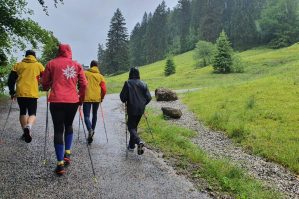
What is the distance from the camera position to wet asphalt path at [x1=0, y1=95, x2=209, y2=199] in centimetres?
733

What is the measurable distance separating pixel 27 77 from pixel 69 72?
272 cm

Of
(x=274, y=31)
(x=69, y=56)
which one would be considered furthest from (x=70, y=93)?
(x=274, y=31)

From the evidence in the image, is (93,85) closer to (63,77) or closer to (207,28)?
(63,77)

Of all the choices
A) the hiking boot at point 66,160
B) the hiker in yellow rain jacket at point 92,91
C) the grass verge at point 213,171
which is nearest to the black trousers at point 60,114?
the hiking boot at point 66,160

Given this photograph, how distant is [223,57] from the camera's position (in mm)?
55938

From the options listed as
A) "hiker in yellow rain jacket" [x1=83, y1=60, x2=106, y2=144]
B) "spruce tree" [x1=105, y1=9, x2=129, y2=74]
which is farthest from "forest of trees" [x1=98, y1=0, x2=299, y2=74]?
"hiker in yellow rain jacket" [x1=83, y1=60, x2=106, y2=144]

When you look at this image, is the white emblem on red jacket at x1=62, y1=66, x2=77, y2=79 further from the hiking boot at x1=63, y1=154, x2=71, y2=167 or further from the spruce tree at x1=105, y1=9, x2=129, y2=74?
the spruce tree at x1=105, y1=9, x2=129, y2=74

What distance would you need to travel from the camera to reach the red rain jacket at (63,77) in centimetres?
807

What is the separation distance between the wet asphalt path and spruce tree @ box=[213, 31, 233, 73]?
1798 inches

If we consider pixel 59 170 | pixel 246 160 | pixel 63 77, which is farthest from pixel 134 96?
pixel 246 160

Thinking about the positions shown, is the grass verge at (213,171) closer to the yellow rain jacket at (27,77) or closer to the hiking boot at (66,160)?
the hiking boot at (66,160)

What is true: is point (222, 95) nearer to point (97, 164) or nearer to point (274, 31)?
point (97, 164)

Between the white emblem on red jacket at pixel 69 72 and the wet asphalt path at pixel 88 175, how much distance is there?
85.1 inches

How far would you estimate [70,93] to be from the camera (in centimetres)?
817
